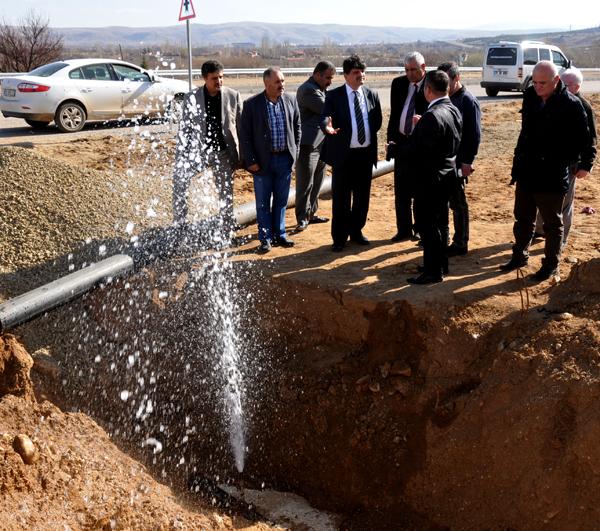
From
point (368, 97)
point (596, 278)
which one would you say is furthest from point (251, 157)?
point (596, 278)

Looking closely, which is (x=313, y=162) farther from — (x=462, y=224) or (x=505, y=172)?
(x=505, y=172)

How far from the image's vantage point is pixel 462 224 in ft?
24.5

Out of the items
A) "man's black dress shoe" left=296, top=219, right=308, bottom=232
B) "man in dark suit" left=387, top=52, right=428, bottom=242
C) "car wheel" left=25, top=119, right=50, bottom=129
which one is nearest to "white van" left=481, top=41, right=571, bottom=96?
"car wheel" left=25, top=119, right=50, bottom=129

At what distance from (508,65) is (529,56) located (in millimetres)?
1261

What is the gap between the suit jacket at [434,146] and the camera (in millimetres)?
6250

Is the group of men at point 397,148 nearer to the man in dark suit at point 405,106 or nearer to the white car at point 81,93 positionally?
the man in dark suit at point 405,106

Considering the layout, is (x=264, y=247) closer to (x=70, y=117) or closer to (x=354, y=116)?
(x=354, y=116)

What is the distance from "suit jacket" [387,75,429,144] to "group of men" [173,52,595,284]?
11mm

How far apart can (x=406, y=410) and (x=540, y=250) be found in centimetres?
256

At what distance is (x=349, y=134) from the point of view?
7418 mm

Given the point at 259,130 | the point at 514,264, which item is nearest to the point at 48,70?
the point at 259,130

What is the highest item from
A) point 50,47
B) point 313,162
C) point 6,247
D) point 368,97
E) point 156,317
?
point 50,47

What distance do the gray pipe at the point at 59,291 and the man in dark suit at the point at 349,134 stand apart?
2.27 metres

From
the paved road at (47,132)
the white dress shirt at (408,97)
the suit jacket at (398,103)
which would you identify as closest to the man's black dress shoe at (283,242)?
the suit jacket at (398,103)
